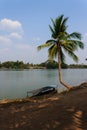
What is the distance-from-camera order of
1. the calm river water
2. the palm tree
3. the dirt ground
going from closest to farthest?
the dirt ground → the palm tree → the calm river water

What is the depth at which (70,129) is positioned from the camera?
795cm

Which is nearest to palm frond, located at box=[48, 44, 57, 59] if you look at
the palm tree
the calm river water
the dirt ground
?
the palm tree

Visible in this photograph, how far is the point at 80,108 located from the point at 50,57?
1305cm

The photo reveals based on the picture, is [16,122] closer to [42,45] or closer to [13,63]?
→ [42,45]

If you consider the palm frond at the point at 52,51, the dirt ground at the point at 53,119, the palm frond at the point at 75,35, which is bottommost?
the dirt ground at the point at 53,119

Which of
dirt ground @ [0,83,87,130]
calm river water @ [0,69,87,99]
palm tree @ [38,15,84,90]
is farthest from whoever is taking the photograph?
calm river water @ [0,69,87,99]

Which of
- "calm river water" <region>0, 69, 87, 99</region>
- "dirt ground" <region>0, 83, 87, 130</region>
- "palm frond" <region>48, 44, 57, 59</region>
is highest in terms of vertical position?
"palm frond" <region>48, 44, 57, 59</region>

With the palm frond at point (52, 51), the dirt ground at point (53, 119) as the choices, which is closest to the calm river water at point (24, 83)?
the palm frond at point (52, 51)

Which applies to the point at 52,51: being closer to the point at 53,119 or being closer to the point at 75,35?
the point at 75,35

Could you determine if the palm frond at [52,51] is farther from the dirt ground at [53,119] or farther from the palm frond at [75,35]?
the dirt ground at [53,119]

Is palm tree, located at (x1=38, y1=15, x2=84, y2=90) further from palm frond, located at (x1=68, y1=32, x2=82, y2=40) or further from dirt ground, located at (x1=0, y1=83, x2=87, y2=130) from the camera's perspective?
dirt ground, located at (x1=0, y1=83, x2=87, y2=130)

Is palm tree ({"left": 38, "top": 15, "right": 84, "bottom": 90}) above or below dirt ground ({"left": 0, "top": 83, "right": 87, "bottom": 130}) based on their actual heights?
above

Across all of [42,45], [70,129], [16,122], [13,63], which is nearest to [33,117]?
[16,122]

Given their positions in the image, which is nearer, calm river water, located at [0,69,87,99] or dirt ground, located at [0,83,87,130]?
dirt ground, located at [0,83,87,130]
